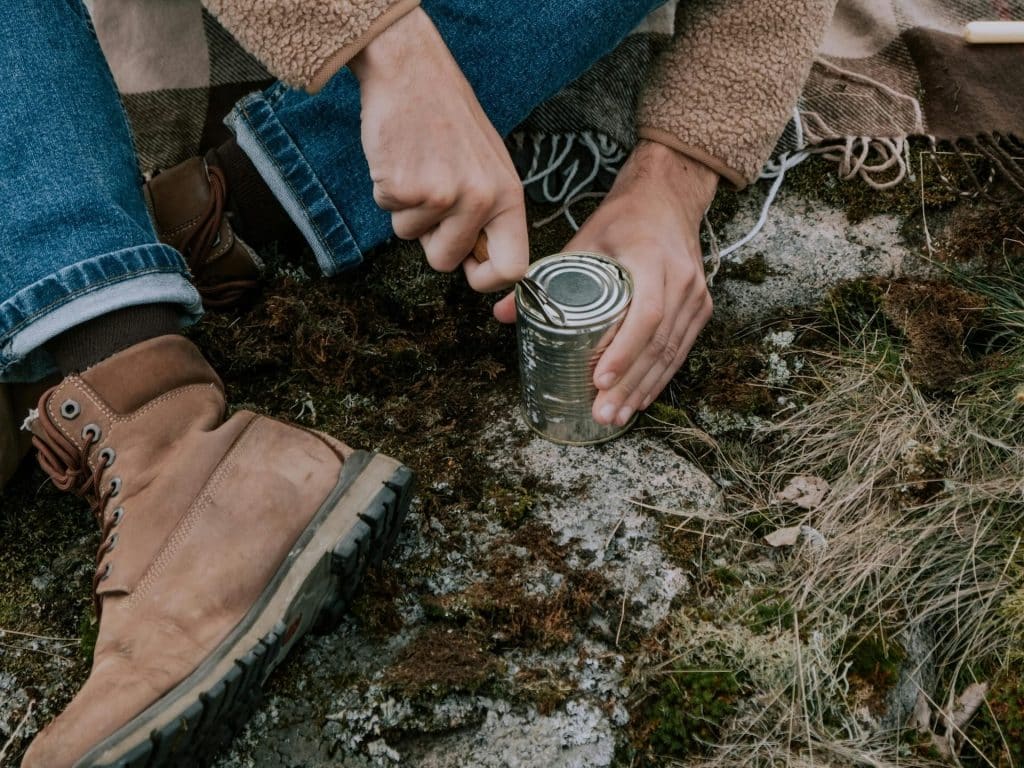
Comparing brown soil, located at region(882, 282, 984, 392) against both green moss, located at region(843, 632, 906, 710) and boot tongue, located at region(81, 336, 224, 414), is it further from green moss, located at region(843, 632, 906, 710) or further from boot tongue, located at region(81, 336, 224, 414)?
boot tongue, located at region(81, 336, 224, 414)

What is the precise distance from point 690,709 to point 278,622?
88cm

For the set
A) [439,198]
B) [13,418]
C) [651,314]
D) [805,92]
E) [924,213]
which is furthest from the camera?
[805,92]

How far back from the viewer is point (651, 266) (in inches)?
96.1

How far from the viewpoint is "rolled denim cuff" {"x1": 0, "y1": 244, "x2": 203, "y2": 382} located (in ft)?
6.68

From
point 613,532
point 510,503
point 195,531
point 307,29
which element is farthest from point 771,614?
point 307,29

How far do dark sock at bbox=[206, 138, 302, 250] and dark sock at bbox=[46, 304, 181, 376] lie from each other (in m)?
0.67

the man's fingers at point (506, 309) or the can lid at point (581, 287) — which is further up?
the can lid at point (581, 287)

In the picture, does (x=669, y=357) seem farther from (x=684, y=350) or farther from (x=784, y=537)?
(x=784, y=537)

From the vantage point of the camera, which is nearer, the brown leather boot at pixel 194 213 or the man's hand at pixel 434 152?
the man's hand at pixel 434 152

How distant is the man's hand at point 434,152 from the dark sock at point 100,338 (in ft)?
2.09

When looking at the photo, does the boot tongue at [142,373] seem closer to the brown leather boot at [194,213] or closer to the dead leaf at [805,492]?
the brown leather boot at [194,213]

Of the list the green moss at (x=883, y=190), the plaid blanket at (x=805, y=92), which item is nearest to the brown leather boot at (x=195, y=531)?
the plaid blanket at (x=805, y=92)

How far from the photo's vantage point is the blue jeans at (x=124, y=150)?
6.76 ft

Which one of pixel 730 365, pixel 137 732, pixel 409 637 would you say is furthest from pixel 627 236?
pixel 137 732
